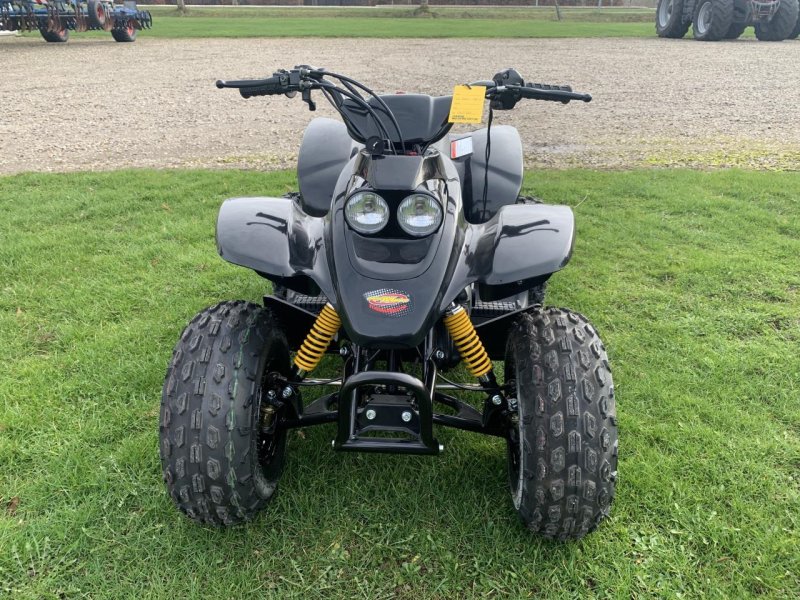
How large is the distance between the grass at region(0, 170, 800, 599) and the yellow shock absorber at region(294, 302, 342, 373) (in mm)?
560

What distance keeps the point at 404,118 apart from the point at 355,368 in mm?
1134

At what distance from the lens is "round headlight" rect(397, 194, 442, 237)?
2195 mm

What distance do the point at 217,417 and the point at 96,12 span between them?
21.3m

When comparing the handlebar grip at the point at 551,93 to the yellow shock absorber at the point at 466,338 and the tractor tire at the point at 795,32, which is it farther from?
the tractor tire at the point at 795,32

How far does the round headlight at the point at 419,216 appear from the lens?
2195 millimetres

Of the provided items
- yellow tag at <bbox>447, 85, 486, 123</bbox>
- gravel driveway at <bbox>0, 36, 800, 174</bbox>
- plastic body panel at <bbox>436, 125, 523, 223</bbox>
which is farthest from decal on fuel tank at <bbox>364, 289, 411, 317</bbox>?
gravel driveway at <bbox>0, 36, 800, 174</bbox>

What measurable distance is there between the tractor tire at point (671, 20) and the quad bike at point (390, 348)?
880 inches

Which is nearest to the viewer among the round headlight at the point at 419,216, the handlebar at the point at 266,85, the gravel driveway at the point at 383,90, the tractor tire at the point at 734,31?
the round headlight at the point at 419,216

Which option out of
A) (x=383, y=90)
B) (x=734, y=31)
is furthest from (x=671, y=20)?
(x=383, y=90)

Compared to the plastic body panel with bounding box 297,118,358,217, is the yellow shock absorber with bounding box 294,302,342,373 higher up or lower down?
lower down

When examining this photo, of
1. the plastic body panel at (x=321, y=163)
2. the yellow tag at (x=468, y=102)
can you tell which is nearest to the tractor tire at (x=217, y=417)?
the plastic body panel at (x=321, y=163)

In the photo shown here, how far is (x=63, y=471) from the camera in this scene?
2.70 metres

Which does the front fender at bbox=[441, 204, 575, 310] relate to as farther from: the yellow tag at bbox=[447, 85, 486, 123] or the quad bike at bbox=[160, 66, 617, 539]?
the yellow tag at bbox=[447, 85, 486, 123]

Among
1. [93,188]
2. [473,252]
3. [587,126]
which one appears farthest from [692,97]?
[473,252]
